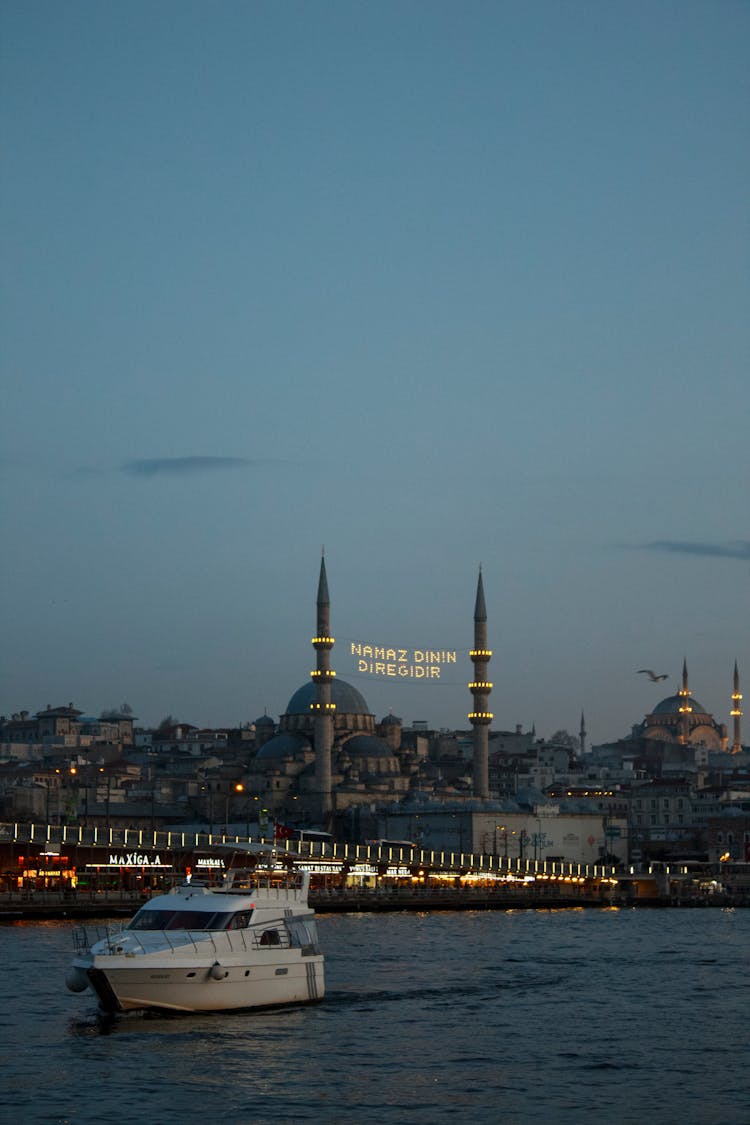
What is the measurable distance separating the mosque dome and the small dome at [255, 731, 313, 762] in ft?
8.43

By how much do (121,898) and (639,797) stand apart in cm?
8046

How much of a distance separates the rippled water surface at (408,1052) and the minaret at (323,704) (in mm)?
66388

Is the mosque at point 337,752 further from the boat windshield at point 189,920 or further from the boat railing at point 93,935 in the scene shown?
the boat windshield at point 189,920

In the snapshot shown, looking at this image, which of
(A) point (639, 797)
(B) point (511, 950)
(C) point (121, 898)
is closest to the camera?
(B) point (511, 950)

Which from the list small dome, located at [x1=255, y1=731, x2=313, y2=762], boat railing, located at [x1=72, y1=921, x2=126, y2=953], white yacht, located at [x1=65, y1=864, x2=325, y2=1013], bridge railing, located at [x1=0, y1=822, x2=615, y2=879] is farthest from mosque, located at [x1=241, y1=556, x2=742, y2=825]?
white yacht, located at [x1=65, y1=864, x2=325, y2=1013]

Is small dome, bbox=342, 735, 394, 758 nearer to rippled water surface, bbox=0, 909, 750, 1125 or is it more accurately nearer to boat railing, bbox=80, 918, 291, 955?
rippled water surface, bbox=0, 909, 750, 1125

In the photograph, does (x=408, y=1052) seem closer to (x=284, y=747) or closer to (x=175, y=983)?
(x=175, y=983)

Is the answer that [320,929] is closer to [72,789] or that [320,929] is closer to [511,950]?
[511,950]

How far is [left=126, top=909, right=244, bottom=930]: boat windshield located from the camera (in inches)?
1391

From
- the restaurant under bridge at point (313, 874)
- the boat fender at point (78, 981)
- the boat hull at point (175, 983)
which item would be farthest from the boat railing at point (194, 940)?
the restaurant under bridge at point (313, 874)

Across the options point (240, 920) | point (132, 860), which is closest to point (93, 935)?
A: point (240, 920)

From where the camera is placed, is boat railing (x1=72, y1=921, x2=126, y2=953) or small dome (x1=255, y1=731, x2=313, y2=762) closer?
boat railing (x1=72, y1=921, x2=126, y2=953)

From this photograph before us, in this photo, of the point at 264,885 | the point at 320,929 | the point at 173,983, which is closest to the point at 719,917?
the point at 320,929

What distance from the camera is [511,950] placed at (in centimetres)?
5812
